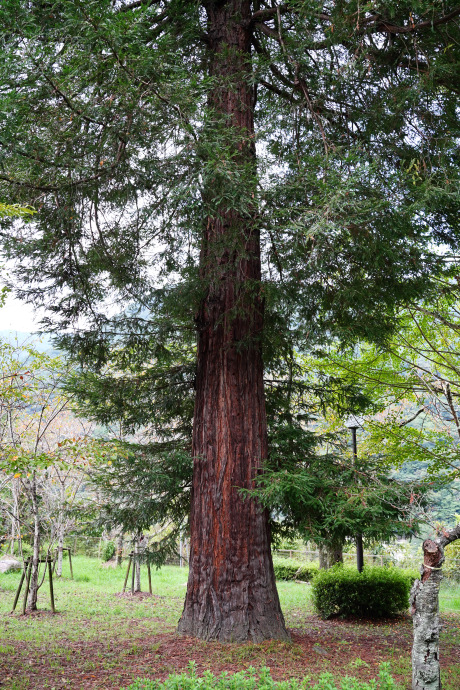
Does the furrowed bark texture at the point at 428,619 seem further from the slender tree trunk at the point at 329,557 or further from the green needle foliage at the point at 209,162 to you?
the slender tree trunk at the point at 329,557

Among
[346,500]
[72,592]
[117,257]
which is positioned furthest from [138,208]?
[72,592]

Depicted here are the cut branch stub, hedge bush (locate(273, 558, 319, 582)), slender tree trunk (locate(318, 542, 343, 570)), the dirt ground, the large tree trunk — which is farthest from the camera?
hedge bush (locate(273, 558, 319, 582))

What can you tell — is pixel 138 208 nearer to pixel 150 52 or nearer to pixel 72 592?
pixel 150 52

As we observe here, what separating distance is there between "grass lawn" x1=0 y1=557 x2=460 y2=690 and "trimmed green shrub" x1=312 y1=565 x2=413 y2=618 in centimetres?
25

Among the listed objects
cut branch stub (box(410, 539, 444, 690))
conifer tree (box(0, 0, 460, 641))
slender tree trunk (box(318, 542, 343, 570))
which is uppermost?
conifer tree (box(0, 0, 460, 641))

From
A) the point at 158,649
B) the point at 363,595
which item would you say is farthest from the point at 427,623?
the point at 363,595

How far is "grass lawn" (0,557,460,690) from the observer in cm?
430

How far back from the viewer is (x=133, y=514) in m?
6.07

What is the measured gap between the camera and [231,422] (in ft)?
18.4

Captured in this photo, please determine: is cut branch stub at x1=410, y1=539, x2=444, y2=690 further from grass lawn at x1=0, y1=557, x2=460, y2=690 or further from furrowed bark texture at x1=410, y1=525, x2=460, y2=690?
grass lawn at x1=0, y1=557, x2=460, y2=690

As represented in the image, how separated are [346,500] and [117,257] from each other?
12.4ft

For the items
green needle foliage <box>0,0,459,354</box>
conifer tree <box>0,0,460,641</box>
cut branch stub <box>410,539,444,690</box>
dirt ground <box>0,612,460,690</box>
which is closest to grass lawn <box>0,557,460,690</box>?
dirt ground <box>0,612,460,690</box>

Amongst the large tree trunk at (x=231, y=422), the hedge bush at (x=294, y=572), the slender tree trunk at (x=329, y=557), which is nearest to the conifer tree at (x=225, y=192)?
the large tree trunk at (x=231, y=422)

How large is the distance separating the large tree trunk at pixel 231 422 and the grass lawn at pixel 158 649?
315mm
